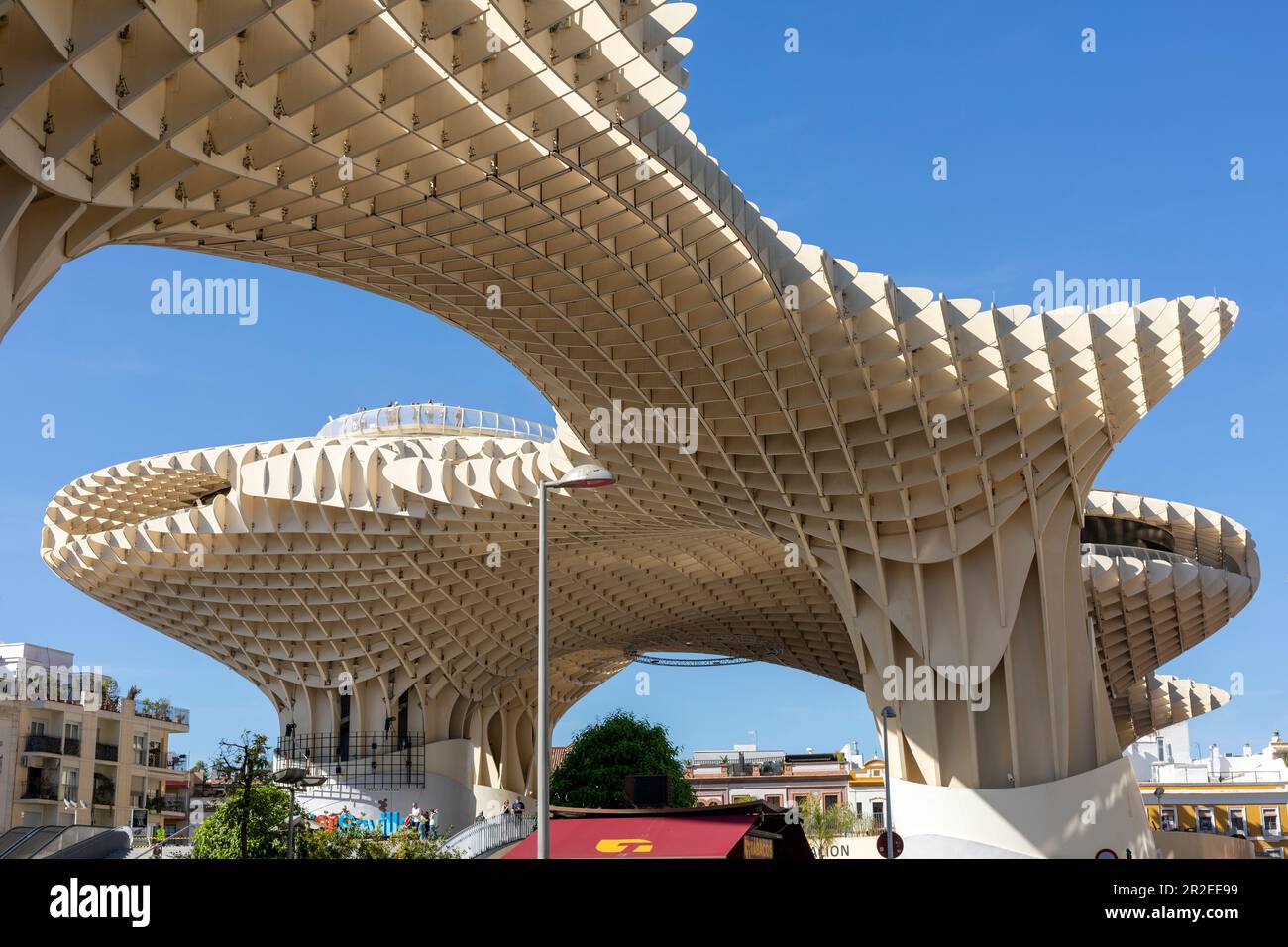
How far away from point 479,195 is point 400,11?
6.59m

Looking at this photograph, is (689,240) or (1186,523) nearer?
(689,240)

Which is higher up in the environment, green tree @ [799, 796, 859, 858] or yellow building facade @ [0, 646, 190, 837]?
yellow building facade @ [0, 646, 190, 837]

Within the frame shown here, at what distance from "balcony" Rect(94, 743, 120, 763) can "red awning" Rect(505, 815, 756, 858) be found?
67.6 metres

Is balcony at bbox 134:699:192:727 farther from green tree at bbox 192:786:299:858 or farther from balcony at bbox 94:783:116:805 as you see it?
green tree at bbox 192:786:299:858

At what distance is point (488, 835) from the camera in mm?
43094

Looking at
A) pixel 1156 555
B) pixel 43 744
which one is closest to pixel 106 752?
pixel 43 744

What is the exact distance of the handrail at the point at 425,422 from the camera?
64.4m

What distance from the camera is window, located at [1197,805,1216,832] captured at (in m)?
89.1

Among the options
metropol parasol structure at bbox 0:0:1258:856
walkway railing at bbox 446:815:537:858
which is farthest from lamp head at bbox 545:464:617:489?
walkway railing at bbox 446:815:537:858
